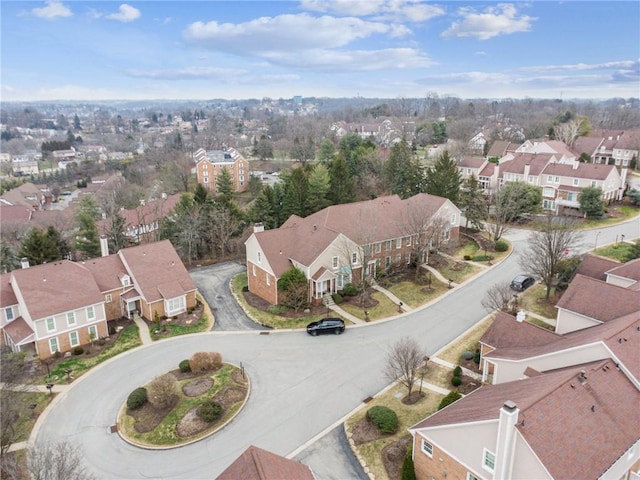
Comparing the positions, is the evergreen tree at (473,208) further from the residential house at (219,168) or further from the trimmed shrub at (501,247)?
the residential house at (219,168)

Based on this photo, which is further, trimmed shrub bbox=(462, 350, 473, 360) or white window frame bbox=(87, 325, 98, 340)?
white window frame bbox=(87, 325, 98, 340)

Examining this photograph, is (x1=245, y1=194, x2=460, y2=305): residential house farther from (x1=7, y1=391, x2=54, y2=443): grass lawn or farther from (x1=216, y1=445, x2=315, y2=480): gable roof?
(x1=216, y1=445, x2=315, y2=480): gable roof

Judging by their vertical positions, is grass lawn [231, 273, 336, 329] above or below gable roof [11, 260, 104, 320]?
below

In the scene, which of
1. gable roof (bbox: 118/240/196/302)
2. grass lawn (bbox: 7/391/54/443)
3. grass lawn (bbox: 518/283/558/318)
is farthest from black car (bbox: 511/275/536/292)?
grass lawn (bbox: 7/391/54/443)

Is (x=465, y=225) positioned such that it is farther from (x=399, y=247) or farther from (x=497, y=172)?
(x=497, y=172)

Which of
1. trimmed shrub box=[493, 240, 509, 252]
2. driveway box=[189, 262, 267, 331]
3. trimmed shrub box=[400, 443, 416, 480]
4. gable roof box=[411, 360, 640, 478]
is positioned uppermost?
gable roof box=[411, 360, 640, 478]

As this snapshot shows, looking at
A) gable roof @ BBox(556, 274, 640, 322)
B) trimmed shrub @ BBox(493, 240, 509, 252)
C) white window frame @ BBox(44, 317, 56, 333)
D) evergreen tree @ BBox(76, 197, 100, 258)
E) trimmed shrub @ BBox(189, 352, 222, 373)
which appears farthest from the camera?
trimmed shrub @ BBox(493, 240, 509, 252)

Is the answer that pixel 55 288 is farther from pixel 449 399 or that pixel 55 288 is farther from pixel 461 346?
pixel 461 346

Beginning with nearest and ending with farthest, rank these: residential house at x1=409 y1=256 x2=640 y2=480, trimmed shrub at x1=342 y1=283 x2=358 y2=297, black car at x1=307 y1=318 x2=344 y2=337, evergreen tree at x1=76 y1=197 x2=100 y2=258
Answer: residential house at x1=409 y1=256 x2=640 y2=480, black car at x1=307 y1=318 x2=344 y2=337, trimmed shrub at x1=342 y1=283 x2=358 y2=297, evergreen tree at x1=76 y1=197 x2=100 y2=258
